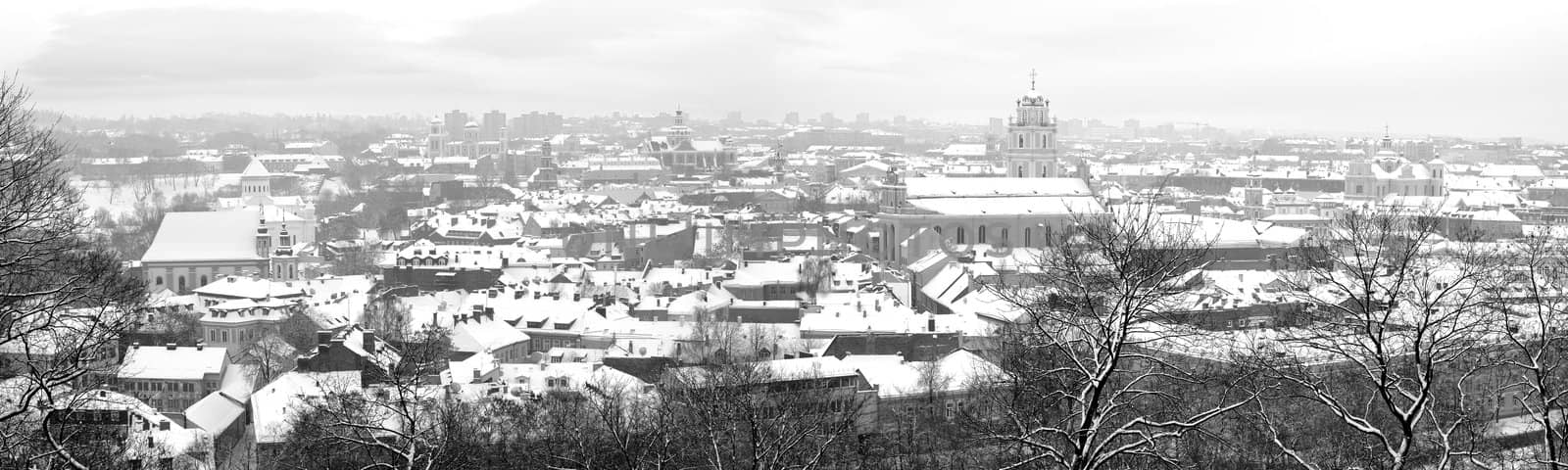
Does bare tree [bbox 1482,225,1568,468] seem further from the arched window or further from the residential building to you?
the arched window

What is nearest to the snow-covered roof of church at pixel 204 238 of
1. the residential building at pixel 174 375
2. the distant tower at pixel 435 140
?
the residential building at pixel 174 375

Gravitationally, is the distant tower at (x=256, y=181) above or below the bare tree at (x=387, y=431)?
below

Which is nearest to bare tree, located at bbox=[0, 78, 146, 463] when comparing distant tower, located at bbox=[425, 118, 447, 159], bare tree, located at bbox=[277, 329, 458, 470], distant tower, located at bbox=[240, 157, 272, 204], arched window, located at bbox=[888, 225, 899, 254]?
bare tree, located at bbox=[277, 329, 458, 470]

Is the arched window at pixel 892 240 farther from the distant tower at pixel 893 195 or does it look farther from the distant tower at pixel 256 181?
the distant tower at pixel 256 181

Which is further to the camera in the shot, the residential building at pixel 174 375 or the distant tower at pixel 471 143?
the distant tower at pixel 471 143

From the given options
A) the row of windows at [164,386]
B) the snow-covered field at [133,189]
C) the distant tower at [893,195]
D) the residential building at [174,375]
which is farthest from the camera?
the snow-covered field at [133,189]

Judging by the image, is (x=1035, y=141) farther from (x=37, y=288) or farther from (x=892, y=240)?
(x=37, y=288)
